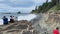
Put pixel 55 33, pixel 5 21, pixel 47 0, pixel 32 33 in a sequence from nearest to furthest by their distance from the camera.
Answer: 1. pixel 55 33
2. pixel 32 33
3. pixel 5 21
4. pixel 47 0

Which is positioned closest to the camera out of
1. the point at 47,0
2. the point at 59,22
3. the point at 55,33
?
the point at 55,33

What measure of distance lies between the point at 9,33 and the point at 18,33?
1.00 metres

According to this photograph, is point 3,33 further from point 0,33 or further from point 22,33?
point 22,33

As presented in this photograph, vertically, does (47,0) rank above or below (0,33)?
above

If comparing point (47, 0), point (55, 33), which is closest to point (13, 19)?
point (55, 33)

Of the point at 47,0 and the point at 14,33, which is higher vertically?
the point at 47,0

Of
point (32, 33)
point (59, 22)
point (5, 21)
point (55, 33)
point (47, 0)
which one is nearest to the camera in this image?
point (55, 33)

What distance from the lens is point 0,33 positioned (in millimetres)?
22859

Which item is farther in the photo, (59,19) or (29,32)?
(59,19)

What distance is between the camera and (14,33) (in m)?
22.5

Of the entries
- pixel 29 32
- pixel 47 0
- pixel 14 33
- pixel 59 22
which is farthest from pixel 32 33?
pixel 47 0

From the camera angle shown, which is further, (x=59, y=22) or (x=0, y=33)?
(x=59, y=22)

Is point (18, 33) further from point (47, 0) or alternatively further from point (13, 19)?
point (47, 0)

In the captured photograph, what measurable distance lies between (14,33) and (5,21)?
39.4 feet
